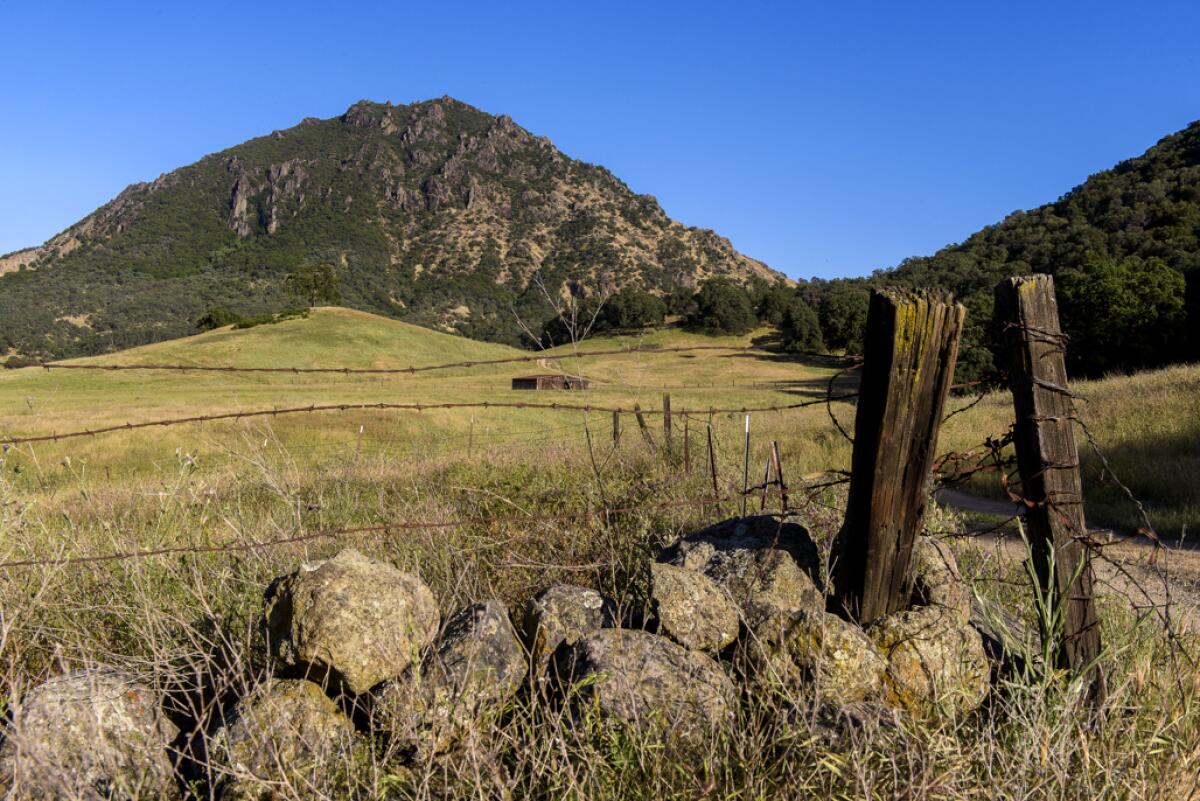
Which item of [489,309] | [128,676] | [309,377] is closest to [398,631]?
[128,676]

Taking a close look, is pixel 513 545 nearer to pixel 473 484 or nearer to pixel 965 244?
pixel 473 484

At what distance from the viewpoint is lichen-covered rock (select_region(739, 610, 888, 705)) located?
10.0ft

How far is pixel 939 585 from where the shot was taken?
359 centimetres

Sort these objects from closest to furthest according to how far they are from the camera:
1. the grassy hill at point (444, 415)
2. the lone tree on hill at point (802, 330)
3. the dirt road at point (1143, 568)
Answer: the dirt road at point (1143, 568)
the grassy hill at point (444, 415)
the lone tree on hill at point (802, 330)

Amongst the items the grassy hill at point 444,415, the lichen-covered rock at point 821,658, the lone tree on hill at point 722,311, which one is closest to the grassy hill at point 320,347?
the grassy hill at point 444,415

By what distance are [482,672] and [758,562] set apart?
58.2 inches

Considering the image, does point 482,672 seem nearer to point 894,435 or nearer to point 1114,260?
point 894,435

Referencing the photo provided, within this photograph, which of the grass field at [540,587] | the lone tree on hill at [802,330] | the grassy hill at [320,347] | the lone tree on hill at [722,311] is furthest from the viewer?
the lone tree on hill at [722,311]

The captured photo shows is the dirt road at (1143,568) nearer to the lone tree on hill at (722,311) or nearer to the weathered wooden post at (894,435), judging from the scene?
the weathered wooden post at (894,435)

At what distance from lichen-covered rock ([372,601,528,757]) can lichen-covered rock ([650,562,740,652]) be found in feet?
2.09

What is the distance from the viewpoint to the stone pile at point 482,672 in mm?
2705

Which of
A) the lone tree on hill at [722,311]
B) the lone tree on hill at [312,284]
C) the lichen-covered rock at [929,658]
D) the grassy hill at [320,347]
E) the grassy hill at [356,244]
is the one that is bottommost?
the lichen-covered rock at [929,658]

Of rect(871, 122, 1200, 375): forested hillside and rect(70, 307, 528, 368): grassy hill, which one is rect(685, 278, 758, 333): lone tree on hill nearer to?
rect(871, 122, 1200, 375): forested hillside

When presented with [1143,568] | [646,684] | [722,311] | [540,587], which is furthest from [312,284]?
[646,684]
